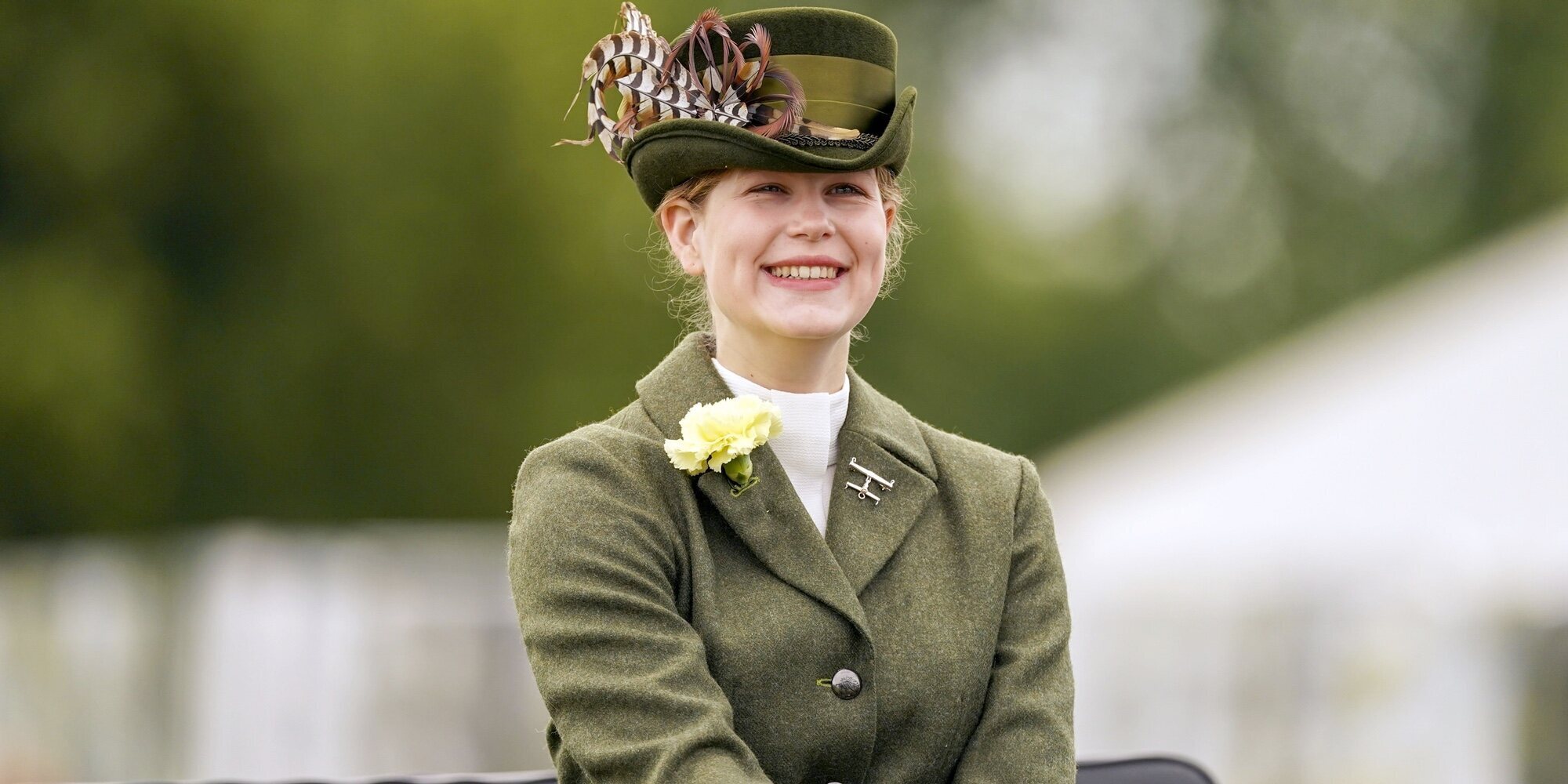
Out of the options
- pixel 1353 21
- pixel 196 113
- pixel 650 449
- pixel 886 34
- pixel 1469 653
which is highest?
pixel 1353 21

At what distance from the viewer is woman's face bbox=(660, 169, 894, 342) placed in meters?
2.34

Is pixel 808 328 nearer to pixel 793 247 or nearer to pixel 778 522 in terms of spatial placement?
pixel 793 247

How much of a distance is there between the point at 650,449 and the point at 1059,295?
804 centimetres

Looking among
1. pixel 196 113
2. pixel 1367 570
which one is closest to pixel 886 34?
pixel 1367 570

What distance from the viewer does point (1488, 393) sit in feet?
20.8

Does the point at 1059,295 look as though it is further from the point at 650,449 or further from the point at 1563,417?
the point at 650,449

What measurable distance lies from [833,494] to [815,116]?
500 mm

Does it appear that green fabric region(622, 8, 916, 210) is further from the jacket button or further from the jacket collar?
the jacket button

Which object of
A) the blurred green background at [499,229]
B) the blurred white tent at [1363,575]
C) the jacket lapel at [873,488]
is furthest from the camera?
the blurred green background at [499,229]

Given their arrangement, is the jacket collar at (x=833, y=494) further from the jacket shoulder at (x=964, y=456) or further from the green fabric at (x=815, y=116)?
the green fabric at (x=815, y=116)

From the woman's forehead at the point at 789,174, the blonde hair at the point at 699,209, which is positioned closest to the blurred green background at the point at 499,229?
the blonde hair at the point at 699,209

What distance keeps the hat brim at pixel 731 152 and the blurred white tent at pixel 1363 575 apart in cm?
375

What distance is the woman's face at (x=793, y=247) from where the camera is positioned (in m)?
2.34

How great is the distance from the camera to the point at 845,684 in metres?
2.31
